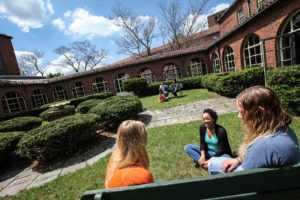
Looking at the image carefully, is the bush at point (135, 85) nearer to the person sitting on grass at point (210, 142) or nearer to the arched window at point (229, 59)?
the arched window at point (229, 59)

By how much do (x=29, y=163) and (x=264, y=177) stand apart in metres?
5.36

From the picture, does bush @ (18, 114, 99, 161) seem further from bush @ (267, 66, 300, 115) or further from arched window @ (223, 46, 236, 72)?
arched window @ (223, 46, 236, 72)

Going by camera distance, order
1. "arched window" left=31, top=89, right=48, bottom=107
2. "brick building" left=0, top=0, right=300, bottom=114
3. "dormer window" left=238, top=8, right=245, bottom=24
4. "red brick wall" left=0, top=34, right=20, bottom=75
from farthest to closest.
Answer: "red brick wall" left=0, top=34, right=20, bottom=75
"arched window" left=31, top=89, right=48, bottom=107
"dormer window" left=238, top=8, right=245, bottom=24
"brick building" left=0, top=0, right=300, bottom=114

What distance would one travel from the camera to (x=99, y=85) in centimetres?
1816

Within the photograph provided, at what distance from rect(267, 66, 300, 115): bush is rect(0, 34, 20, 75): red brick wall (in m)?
29.1

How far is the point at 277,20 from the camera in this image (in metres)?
6.37

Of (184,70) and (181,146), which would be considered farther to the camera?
(184,70)

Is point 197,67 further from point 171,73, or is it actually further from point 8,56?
point 8,56

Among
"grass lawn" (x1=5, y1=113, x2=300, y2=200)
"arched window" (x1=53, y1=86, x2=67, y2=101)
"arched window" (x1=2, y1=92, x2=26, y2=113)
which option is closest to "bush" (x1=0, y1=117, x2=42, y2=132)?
"grass lawn" (x1=5, y1=113, x2=300, y2=200)

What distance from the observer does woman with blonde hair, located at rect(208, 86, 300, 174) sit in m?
0.90

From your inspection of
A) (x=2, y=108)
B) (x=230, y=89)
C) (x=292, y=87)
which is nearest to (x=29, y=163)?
(x=292, y=87)

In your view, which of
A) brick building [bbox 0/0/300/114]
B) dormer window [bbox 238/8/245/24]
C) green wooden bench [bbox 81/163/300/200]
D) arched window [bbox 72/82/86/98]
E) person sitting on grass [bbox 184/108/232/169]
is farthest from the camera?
arched window [bbox 72/82/86/98]

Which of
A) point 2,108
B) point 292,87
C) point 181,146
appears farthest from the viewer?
point 2,108

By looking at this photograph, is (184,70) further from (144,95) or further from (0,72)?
(0,72)
